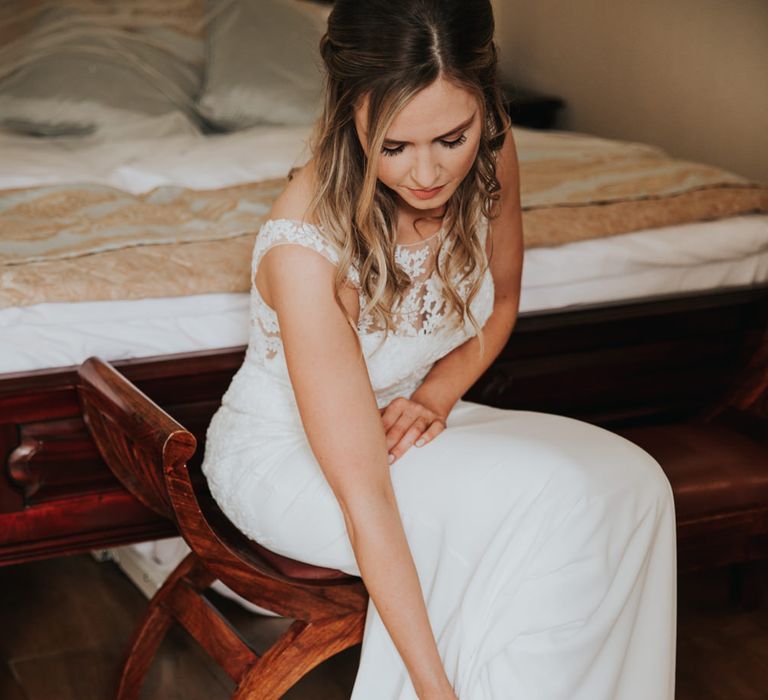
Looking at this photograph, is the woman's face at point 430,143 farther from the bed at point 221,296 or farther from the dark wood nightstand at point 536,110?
the dark wood nightstand at point 536,110

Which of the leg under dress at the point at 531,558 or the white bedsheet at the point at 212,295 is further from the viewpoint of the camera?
the white bedsheet at the point at 212,295

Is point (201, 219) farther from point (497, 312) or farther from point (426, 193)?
point (426, 193)

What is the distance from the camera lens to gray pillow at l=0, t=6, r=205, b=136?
308cm

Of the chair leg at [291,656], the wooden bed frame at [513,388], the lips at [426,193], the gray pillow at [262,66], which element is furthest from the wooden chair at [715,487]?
the gray pillow at [262,66]

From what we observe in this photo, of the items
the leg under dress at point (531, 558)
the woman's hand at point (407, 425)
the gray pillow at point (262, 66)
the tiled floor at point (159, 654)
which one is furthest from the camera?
the gray pillow at point (262, 66)

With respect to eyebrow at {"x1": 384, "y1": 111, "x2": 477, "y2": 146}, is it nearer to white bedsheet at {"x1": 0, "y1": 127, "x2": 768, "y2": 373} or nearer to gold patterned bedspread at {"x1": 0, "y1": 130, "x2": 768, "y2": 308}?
white bedsheet at {"x1": 0, "y1": 127, "x2": 768, "y2": 373}

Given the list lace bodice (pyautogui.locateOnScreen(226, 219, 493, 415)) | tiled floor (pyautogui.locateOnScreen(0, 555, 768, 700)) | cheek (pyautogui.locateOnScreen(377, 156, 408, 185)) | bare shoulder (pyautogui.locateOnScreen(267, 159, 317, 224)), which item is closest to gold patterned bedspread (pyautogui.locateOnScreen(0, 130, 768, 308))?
lace bodice (pyautogui.locateOnScreen(226, 219, 493, 415))

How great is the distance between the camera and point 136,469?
1572 millimetres

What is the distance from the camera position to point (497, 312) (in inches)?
72.3

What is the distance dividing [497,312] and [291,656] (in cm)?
65

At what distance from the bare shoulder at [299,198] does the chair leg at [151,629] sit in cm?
63

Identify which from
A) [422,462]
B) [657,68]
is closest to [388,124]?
[422,462]

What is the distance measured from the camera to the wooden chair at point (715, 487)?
6.11ft

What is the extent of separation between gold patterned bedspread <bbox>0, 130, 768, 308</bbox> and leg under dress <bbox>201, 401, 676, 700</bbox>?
1.90 feet
